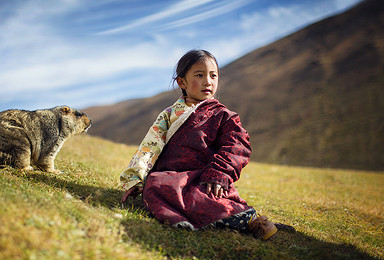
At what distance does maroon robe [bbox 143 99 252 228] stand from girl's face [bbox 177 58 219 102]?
198 mm

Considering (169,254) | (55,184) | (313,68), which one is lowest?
(169,254)

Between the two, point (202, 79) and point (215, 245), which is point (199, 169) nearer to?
point (215, 245)

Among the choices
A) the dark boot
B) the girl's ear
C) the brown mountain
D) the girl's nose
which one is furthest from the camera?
the brown mountain

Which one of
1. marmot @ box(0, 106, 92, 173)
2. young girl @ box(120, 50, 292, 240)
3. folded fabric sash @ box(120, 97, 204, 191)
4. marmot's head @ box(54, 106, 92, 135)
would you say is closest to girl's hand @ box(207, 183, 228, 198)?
young girl @ box(120, 50, 292, 240)

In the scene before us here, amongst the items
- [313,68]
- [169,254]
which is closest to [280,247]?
[169,254]

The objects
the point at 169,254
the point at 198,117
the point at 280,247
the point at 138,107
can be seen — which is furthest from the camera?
the point at 138,107

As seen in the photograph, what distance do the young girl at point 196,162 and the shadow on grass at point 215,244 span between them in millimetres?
156

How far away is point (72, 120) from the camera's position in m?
5.58

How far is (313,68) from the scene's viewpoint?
58594mm

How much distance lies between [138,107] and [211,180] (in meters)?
87.9

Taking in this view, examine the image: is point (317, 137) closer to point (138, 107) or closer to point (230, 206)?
point (230, 206)

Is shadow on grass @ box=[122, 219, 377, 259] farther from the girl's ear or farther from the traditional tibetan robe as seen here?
the girl's ear

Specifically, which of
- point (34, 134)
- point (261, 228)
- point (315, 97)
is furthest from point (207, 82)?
point (315, 97)

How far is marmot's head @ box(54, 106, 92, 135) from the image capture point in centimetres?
544
